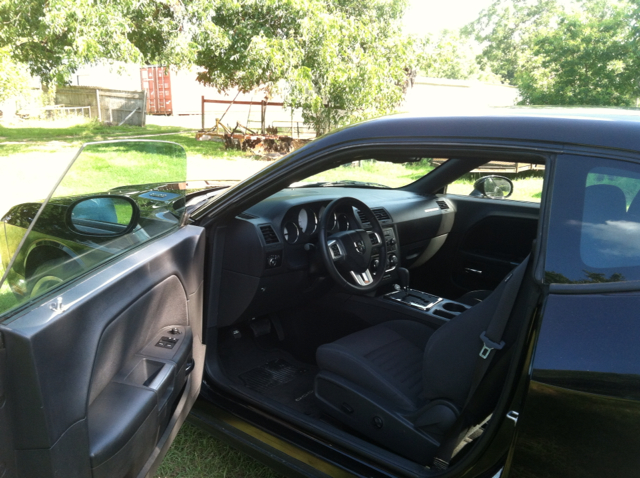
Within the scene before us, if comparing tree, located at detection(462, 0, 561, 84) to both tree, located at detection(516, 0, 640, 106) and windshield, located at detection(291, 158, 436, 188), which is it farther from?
windshield, located at detection(291, 158, 436, 188)

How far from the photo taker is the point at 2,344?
1188 millimetres

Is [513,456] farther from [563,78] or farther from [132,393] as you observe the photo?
[563,78]

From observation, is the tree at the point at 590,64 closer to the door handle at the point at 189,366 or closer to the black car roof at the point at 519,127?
the black car roof at the point at 519,127

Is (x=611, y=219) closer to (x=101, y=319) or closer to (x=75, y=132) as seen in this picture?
(x=101, y=319)

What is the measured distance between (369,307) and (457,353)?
4.27 ft

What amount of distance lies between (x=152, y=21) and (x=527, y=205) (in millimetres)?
9501

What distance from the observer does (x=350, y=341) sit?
93.9 inches

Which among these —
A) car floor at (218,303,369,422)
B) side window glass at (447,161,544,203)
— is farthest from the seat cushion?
side window glass at (447,161,544,203)

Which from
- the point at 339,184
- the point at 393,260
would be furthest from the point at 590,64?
the point at 393,260

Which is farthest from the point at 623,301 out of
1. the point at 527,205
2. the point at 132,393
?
the point at 527,205

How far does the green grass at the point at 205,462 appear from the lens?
2.43 meters

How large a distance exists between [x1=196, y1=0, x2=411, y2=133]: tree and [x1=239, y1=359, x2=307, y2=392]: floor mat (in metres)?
8.65

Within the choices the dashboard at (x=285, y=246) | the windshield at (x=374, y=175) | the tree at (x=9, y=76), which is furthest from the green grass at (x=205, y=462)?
the tree at (x=9, y=76)

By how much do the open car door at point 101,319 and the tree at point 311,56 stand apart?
903cm
